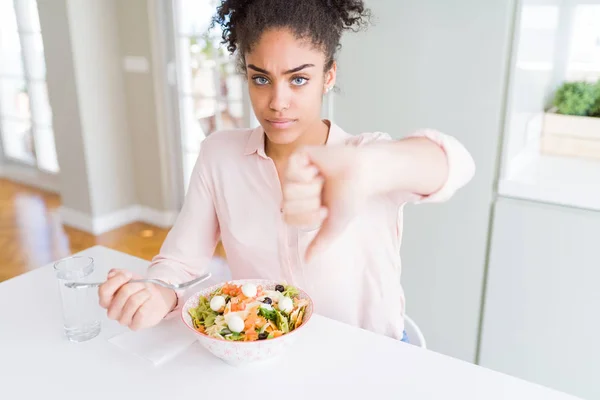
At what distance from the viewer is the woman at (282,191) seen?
35.8 inches

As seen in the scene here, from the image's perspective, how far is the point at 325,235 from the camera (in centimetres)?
66

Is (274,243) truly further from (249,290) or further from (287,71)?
(287,71)

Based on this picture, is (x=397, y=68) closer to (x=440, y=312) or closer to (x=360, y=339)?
(x=440, y=312)

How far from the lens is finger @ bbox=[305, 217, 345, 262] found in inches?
25.4

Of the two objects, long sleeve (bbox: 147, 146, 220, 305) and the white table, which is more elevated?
long sleeve (bbox: 147, 146, 220, 305)

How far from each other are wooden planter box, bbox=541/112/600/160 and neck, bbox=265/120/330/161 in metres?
1.00

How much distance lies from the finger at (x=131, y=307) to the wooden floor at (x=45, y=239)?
219 cm

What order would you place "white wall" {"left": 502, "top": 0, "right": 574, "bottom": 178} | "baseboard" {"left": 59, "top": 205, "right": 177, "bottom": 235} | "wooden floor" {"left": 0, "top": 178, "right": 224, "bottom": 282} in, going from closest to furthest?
"white wall" {"left": 502, "top": 0, "right": 574, "bottom": 178} → "wooden floor" {"left": 0, "top": 178, "right": 224, "bottom": 282} → "baseboard" {"left": 59, "top": 205, "right": 177, "bottom": 235}

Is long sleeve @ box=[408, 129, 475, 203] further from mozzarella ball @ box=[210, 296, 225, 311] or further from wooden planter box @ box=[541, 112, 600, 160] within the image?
wooden planter box @ box=[541, 112, 600, 160]

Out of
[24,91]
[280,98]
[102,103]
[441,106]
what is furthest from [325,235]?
[24,91]

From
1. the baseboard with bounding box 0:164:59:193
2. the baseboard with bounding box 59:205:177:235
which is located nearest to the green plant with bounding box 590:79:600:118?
the baseboard with bounding box 59:205:177:235

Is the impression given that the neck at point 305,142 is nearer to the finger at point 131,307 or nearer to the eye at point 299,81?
the eye at point 299,81

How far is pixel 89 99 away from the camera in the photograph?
3.23 metres

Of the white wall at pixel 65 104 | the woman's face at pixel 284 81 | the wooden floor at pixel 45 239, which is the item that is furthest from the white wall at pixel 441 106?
the white wall at pixel 65 104
